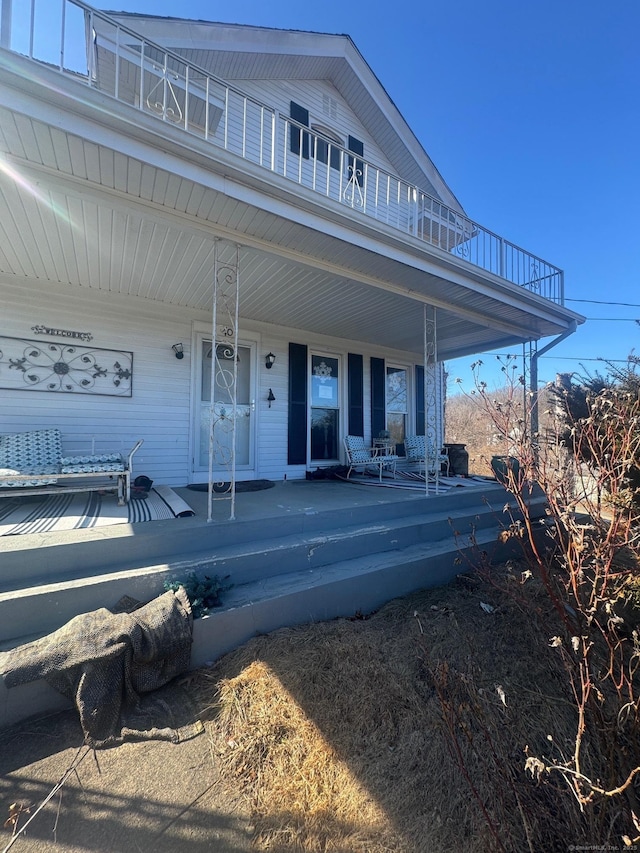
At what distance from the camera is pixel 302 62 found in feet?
19.5

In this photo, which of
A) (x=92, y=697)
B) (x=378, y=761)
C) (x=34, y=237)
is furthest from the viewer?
(x=34, y=237)

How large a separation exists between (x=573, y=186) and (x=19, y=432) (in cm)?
1379

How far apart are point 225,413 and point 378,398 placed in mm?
2892

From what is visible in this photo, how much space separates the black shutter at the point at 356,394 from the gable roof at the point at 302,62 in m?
4.00

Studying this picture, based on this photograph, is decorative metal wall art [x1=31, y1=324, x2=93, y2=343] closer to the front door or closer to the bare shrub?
the front door

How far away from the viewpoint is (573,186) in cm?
1029

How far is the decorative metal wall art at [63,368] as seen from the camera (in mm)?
4129

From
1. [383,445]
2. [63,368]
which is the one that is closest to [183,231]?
[63,368]

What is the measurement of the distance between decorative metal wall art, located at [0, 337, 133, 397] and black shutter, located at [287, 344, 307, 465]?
2284mm

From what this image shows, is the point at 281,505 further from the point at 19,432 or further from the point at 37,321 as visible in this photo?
the point at 37,321

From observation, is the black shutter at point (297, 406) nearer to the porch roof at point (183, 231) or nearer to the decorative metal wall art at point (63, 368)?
the porch roof at point (183, 231)

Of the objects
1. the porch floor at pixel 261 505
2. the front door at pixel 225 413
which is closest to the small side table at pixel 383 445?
the porch floor at pixel 261 505

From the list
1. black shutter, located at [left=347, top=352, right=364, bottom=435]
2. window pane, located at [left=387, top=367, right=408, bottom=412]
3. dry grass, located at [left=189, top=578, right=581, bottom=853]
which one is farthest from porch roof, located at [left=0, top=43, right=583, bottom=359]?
dry grass, located at [left=189, top=578, right=581, bottom=853]

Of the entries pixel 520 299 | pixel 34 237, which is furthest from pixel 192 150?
pixel 520 299
